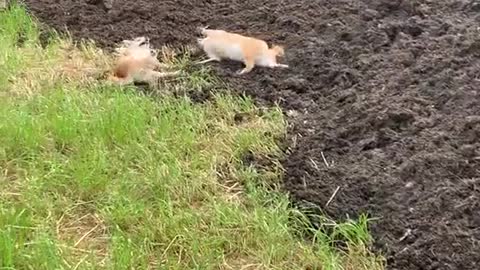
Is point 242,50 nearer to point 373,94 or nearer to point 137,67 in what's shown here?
point 137,67

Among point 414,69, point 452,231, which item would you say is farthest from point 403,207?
point 414,69

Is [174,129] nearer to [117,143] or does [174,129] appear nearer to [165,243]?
[117,143]

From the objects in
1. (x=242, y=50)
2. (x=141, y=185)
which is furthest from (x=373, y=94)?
(x=141, y=185)

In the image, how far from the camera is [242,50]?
3.96 meters

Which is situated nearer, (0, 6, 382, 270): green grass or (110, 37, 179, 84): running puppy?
(0, 6, 382, 270): green grass

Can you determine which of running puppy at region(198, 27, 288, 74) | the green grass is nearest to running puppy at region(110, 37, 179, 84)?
the green grass

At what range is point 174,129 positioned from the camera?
11.5ft

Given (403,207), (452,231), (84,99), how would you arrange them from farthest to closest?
(84,99)
(403,207)
(452,231)

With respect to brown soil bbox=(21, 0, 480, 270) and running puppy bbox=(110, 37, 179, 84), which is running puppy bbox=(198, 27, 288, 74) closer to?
brown soil bbox=(21, 0, 480, 270)

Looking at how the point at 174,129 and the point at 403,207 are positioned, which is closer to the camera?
the point at 403,207

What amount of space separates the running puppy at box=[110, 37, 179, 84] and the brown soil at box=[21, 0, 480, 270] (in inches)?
8.7

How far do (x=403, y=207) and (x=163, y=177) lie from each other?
84 centimetres

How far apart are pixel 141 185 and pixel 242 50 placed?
1026 mm

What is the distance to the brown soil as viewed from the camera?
9.37 feet
